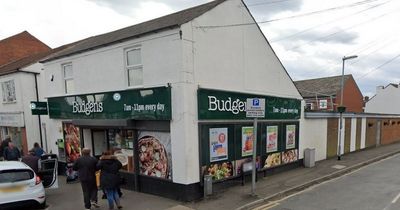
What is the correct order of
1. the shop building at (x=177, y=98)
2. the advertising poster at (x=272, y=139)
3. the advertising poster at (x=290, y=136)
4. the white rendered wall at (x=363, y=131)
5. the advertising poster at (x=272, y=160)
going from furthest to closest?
1. the white rendered wall at (x=363, y=131)
2. the advertising poster at (x=290, y=136)
3. the advertising poster at (x=272, y=139)
4. the advertising poster at (x=272, y=160)
5. the shop building at (x=177, y=98)

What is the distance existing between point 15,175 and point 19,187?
1.15 feet

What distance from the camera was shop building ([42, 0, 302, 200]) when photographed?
870cm

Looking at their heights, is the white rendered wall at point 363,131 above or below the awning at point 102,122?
below

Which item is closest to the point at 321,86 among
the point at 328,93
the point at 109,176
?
the point at 328,93

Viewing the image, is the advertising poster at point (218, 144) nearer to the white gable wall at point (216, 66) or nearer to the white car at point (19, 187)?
the white gable wall at point (216, 66)

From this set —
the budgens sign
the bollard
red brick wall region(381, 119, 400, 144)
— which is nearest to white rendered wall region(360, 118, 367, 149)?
red brick wall region(381, 119, 400, 144)

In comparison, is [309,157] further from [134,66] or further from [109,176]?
[109,176]

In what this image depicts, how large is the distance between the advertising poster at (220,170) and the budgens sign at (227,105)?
1527 millimetres

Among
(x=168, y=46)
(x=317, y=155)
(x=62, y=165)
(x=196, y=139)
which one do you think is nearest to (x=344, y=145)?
(x=317, y=155)

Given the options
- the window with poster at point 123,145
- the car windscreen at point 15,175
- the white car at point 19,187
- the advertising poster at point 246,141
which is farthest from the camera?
the advertising poster at point 246,141

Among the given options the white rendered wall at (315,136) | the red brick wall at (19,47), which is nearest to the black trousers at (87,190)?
the white rendered wall at (315,136)

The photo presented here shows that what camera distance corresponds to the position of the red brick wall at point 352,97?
42.0 meters

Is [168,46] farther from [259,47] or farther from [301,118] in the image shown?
[301,118]

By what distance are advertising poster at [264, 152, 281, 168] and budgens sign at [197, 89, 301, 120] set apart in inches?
61.6
